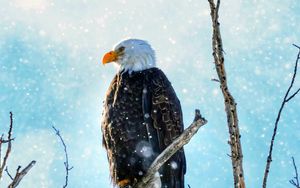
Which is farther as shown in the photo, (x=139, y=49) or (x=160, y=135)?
(x=139, y=49)

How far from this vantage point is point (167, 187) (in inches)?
229

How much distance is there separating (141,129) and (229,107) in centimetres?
296

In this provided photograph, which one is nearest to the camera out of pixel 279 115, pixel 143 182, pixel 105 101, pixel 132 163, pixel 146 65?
pixel 279 115

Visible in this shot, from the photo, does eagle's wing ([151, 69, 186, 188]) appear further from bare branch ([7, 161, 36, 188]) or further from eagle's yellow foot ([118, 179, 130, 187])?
bare branch ([7, 161, 36, 188])

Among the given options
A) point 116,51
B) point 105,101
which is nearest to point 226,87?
point 105,101

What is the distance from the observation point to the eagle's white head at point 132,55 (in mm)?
6840

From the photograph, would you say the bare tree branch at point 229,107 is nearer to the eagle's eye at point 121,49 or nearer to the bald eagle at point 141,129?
the bald eagle at point 141,129

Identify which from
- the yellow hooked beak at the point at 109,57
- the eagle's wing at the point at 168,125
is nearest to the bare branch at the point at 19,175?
the eagle's wing at the point at 168,125

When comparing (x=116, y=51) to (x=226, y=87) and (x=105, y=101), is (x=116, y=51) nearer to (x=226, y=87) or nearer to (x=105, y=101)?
(x=105, y=101)

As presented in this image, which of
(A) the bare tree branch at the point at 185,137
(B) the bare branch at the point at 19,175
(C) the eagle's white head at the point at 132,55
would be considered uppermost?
(C) the eagle's white head at the point at 132,55

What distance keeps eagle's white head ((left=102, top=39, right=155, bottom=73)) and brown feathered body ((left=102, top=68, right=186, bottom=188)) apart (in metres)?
0.71

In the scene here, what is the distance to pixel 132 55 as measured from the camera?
7.04 metres

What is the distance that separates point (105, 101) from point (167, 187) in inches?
59.5

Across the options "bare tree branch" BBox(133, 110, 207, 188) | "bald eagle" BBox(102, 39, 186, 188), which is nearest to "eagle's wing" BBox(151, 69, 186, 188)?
"bald eagle" BBox(102, 39, 186, 188)
